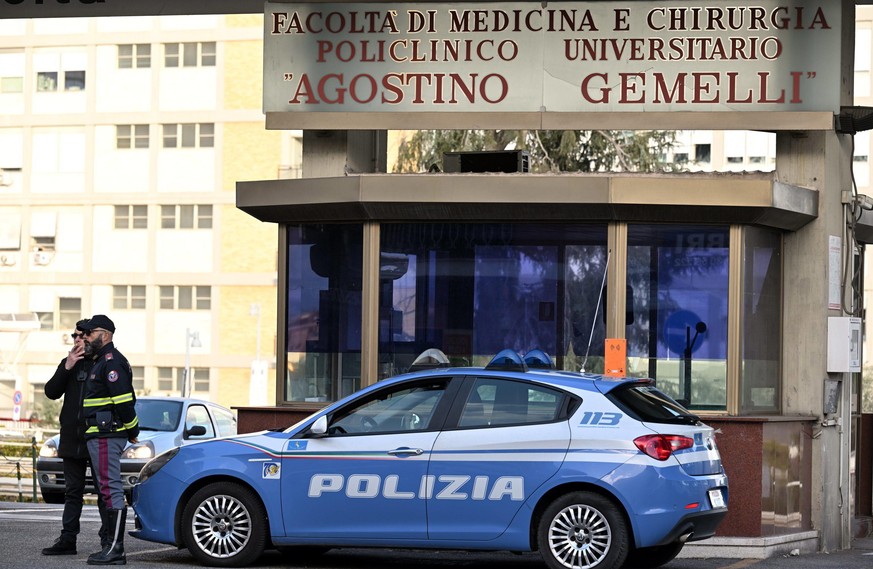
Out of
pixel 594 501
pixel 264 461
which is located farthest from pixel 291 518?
pixel 594 501

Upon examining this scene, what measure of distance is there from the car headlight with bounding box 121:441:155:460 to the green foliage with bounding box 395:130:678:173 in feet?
53.6

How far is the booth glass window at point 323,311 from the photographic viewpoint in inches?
587

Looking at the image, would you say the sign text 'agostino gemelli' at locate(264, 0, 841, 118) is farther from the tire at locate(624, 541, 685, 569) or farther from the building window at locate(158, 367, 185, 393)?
the building window at locate(158, 367, 185, 393)

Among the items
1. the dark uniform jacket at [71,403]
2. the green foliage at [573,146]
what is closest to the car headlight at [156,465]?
the dark uniform jacket at [71,403]

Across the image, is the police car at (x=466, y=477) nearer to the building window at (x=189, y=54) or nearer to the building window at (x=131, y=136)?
the building window at (x=189, y=54)

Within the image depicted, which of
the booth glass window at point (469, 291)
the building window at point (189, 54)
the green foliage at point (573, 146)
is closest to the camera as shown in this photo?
the booth glass window at point (469, 291)

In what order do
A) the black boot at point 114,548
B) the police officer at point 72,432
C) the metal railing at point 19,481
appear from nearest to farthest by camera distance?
1. the black boot at point 114,548
2. the police officer at point 72,432
3. the metal railing at point 19,481

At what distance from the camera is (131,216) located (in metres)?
63.7

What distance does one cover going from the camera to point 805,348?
15.1 m

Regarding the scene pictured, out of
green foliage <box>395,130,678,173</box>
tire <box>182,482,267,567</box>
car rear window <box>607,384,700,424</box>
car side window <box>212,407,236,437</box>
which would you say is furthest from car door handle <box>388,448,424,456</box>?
green foliage <box>395,130,678,173</box>

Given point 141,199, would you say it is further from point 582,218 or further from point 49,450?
point 582,218

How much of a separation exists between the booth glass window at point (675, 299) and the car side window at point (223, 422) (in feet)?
32.3

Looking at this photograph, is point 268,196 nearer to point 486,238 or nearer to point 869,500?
point 486,238

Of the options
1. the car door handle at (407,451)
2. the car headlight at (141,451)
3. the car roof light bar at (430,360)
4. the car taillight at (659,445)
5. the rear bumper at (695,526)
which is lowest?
the car headlight at (141,451)
